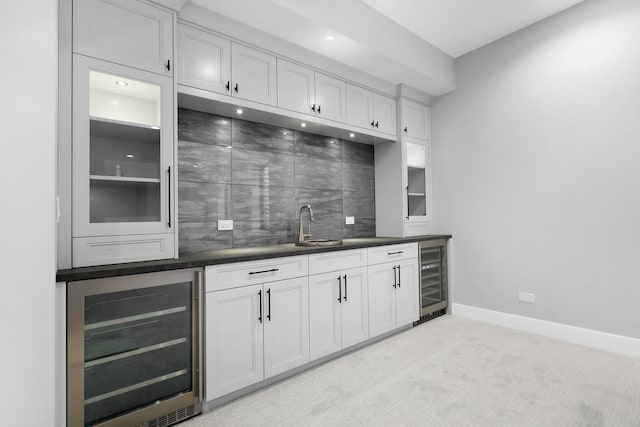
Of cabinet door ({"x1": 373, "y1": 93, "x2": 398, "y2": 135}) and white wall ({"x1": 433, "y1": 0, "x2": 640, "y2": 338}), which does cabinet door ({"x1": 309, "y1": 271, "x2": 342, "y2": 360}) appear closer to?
cabinet door ({"x1": 373, "y1": 93, "x2": 398, "y2": 135})

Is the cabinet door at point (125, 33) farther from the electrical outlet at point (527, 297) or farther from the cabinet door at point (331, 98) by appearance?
the electrical outlet at point (527, 297)

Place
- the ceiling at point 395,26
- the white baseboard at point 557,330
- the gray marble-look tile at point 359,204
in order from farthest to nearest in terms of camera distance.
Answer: the gray marble-look tile at point 359,204, the white baseboard at point 557,330, the ceiling at point 395,26

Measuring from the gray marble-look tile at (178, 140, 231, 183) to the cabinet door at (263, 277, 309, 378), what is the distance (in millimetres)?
1069

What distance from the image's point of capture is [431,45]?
3.50 metres

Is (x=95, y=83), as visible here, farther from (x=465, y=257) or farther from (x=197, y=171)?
(x=465, y=257)

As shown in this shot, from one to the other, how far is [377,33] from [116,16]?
2069 mm

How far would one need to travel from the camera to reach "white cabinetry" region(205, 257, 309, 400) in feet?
6.44

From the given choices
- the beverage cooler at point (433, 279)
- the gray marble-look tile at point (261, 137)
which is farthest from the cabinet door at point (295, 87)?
the beverage cooler at point (433, 279)

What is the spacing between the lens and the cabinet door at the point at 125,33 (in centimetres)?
175

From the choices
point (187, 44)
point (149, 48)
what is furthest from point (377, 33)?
point (149, 48)

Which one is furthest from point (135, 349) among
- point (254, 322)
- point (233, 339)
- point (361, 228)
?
point (361, 228)

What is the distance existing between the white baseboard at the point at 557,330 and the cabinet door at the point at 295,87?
2917mm

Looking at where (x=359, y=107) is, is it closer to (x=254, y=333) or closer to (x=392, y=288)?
(x=392, y=288)

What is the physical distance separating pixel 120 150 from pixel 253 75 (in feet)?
3.79
